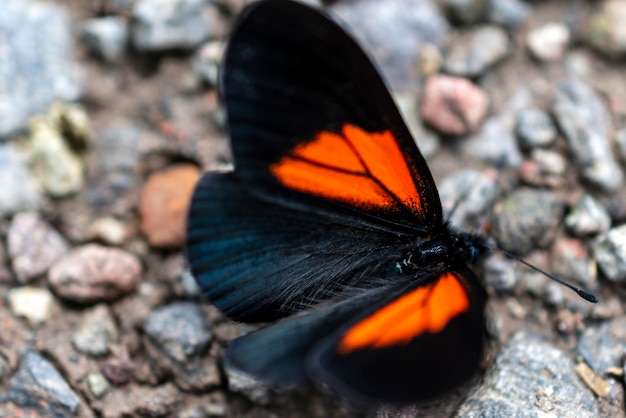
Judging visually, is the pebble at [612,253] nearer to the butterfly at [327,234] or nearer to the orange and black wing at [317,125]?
the butterfly at [327,234]

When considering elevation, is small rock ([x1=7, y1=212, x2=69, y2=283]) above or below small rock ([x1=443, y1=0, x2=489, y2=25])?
below

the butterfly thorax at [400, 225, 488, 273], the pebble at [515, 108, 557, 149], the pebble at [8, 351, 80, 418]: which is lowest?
the pebble at [8, 351, 80, 418]

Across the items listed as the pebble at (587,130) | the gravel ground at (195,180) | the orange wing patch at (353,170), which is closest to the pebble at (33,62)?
the gravel ground at (195,180)

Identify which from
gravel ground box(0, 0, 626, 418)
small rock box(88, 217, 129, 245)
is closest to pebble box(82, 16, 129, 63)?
gravel ground box(0, 0, 626, 418)

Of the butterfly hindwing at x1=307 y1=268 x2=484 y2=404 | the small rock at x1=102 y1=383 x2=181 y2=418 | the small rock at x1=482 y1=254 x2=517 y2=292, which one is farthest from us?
the small rock at x1=482 y1=254 x2=517 y2=292

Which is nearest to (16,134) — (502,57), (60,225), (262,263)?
(60,225)

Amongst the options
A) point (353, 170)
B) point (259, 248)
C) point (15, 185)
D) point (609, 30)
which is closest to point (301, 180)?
point (353, 170)

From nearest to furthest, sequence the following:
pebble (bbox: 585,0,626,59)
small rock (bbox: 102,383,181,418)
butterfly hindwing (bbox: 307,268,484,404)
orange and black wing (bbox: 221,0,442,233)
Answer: butterfly hindwing (bbox: 307,268,484,404), orange and black wing (bbox: 221,0,442,233), small rock (bbox: 102,383,181,418), pebble (bbox: 585,0,626,59)

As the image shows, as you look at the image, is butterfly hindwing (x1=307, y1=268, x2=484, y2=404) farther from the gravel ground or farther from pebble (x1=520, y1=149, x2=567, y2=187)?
pebble (x1=520, y1=149, x2=567, y2=187)

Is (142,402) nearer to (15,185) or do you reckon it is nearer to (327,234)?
(327,234)
